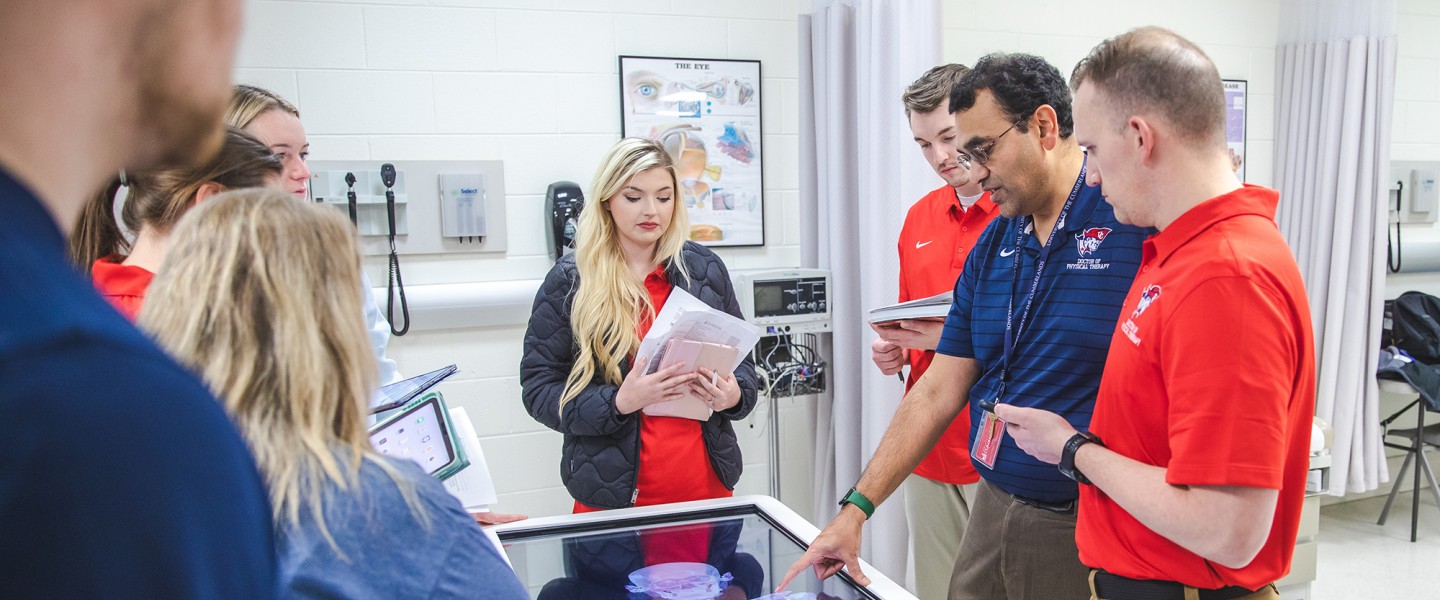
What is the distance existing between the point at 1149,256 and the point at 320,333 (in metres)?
1.17

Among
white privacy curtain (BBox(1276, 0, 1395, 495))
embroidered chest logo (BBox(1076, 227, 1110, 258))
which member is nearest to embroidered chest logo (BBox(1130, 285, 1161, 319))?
embroidered chest logo (BBox(1076, 227, 1110, 258))

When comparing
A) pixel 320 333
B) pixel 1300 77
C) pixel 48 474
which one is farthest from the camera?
pixel 1300 77

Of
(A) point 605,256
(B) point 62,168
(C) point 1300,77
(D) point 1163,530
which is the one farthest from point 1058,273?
(C) point 1300,77

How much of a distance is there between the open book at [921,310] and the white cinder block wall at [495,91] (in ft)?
5.36

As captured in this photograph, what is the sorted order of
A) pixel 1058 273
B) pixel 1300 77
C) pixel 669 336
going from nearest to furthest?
pixel 1058 273 → pixel 669 336 → pixel 1300 77

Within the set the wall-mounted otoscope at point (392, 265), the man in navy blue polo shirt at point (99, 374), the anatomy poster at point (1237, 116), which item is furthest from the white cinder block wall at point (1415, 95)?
the man in navy blue polo shirt at point (99, 374)

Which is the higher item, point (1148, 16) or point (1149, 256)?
point (1148, 16)

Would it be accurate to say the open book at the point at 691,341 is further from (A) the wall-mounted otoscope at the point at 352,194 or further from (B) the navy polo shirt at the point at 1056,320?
(A) the wall-mounted otoscope at the point at 352,194

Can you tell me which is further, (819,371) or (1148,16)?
(1148,16)

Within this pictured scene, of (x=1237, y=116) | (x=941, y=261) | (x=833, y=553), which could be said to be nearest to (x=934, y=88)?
(x=941, y=261)

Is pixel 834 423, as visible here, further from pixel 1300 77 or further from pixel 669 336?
pixel 1300 77

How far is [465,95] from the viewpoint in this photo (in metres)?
3.39

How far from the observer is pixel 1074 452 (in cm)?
137

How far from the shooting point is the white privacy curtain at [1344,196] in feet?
13.4
